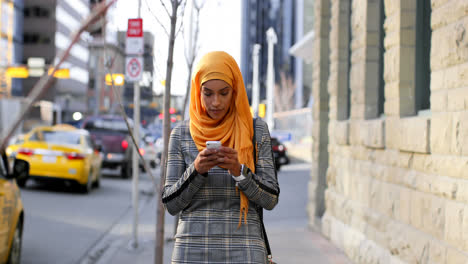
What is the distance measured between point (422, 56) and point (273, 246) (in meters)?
3.78

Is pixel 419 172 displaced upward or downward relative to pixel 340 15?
downward

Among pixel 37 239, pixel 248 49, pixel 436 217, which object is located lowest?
pixel 37 239

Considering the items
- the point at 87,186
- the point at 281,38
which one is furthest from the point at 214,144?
the point at 281,38

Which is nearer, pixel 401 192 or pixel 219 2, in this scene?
pixel 401 192

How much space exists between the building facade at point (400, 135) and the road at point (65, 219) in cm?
385

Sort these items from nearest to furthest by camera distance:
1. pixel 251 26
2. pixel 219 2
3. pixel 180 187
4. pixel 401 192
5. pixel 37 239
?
1. pixel 180 187
2. pixel 401 192
3. pixel 219 2
4. pixel 37 239
5. pixel 251 26

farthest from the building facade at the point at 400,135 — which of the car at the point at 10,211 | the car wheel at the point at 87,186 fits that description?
the car wheel at the point at 87,186

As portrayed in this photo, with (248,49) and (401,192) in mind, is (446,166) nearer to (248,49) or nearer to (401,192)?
(401,192)

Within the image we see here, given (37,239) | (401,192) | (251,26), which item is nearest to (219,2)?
(401,192)

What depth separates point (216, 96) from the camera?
2818mm

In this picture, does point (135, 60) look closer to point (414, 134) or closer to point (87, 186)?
point (414, 134)

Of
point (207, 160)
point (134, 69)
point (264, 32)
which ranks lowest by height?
point (207, 160)

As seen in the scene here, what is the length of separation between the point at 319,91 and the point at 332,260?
150 inches

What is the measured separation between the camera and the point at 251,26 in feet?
392
